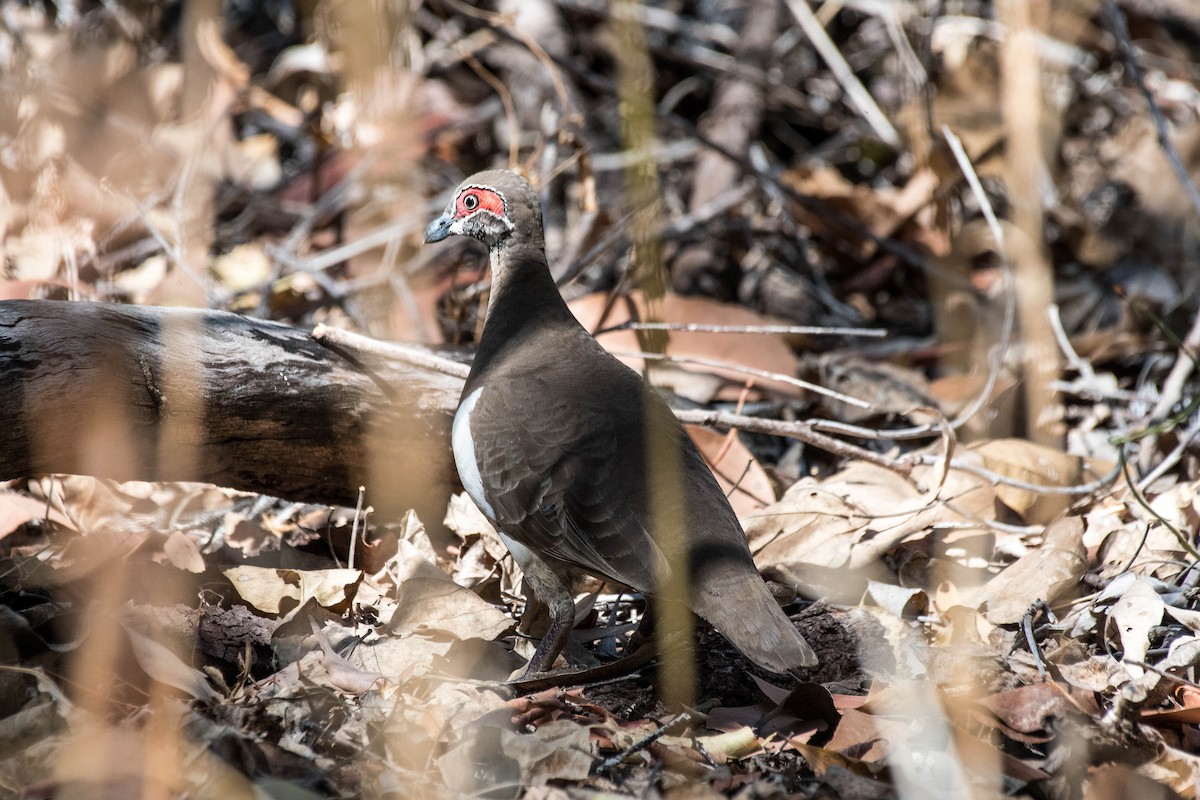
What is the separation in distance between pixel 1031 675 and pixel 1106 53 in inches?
199

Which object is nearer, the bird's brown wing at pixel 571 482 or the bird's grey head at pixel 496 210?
the bird's brown wing at pixel 571 482

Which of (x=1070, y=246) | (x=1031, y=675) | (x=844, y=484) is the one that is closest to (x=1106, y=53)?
(x=1070, y=246)

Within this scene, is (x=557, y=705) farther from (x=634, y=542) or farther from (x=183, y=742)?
(x=183, y=742)

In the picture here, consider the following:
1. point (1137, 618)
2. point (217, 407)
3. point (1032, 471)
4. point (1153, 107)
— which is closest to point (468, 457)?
point (217, 407)

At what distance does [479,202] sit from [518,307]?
0.47m

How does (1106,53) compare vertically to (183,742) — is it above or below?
above

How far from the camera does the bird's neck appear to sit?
12.2 feet

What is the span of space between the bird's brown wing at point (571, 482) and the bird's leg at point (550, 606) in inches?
3.5

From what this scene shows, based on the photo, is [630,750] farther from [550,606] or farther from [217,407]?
[217,407]

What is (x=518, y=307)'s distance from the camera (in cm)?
384

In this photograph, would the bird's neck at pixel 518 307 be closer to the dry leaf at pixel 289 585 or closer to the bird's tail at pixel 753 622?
the dry leaf at pixel 289 585

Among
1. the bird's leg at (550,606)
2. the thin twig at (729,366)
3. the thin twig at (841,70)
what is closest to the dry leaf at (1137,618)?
the thin twig at (729,366)

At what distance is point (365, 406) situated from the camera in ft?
12.5

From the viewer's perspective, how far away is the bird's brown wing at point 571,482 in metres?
3.18
